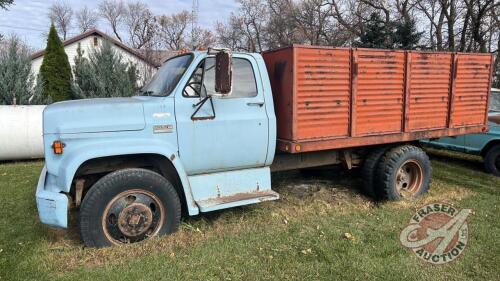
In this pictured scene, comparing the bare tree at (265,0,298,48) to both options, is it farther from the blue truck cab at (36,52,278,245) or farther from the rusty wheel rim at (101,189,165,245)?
the rusty wheel rim at (101,189,165,245)

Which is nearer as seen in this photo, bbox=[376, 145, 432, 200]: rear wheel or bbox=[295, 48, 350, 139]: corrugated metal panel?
bbox=[295, 48, 350, 139]: corrugated metal panel

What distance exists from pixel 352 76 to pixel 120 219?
11.2 feet

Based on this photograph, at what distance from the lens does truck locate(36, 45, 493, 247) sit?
162 inches

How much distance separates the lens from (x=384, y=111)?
5.57 meters

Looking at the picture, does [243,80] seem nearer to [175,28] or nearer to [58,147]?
[58,147]

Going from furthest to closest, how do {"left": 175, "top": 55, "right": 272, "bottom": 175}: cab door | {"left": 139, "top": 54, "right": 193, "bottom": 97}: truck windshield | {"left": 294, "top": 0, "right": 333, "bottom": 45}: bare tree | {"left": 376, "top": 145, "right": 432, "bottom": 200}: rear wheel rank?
1. {"left": 294, "top": 0, "right": 333, "bottom": 45}: bare tree
2. {"left": 376, "top": 145, "right": 432, "bottom": 200}: rear wheel
3. {"left": 139, "top": 54, "right": 193, "bottom": 97}: truck windshield
4. {"left": 175, "top": 55, "right": 272, "bottom": 175}: cab door

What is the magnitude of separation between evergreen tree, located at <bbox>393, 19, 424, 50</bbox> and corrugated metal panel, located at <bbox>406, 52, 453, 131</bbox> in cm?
1317

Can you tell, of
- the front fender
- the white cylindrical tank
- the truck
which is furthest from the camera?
the white cylindrical tank

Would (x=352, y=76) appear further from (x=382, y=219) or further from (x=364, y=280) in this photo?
(x=364, y=280)

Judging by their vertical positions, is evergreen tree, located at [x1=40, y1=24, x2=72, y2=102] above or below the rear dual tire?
above

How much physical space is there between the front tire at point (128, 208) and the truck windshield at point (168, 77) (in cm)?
103

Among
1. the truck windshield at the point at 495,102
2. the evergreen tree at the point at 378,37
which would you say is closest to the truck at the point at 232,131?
the truck windshield at the point at 495,102

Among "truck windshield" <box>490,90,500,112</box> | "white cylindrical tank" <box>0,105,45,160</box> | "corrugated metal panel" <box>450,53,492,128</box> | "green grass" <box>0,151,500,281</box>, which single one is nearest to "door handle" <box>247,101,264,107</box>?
"green grass" <box>0,151,500,281</box>

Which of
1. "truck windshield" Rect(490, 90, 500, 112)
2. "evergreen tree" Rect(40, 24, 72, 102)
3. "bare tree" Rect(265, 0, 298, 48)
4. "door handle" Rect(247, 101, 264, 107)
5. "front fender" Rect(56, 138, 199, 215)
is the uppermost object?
"bare tree" Rect(265, 0, 298, 48)
